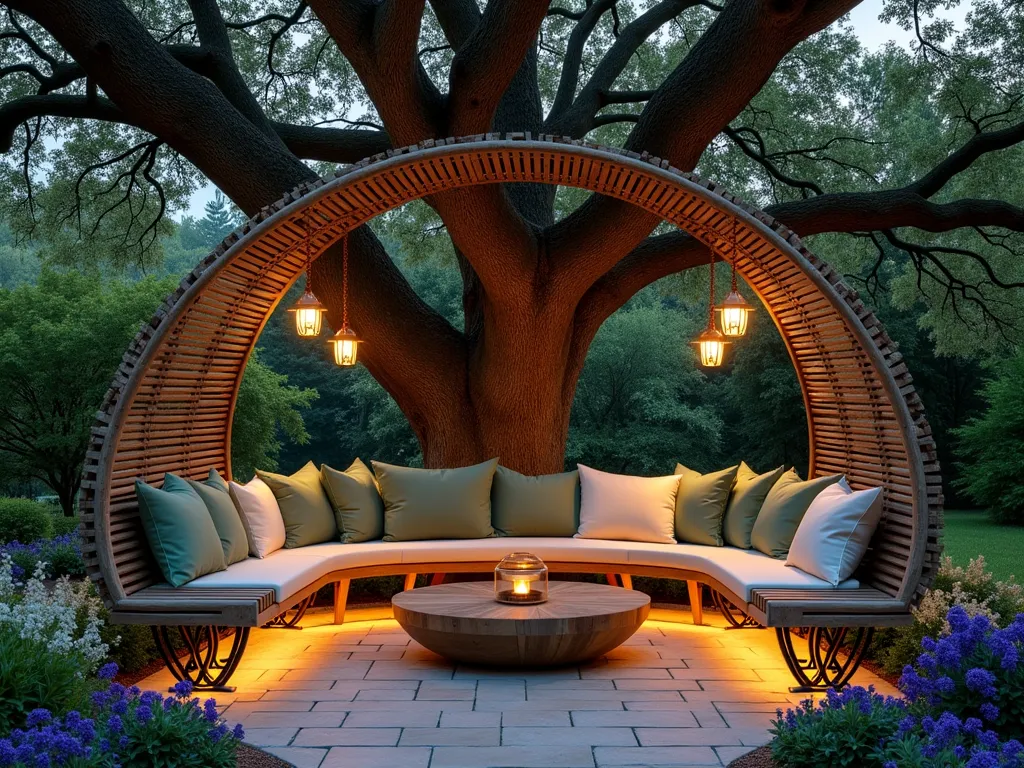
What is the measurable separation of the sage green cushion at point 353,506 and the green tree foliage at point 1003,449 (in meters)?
11.7

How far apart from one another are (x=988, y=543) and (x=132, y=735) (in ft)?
44.6

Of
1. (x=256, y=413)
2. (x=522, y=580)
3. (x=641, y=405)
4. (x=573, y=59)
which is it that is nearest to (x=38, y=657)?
(x=522, y=580)

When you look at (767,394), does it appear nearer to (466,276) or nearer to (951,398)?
(951,398)

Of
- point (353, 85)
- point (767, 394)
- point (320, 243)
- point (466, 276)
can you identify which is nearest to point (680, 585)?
point (466, 276)

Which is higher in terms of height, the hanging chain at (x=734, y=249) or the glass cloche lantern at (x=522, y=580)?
the hanging chain at (x=734, y=249)

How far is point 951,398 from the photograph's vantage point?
68.0ft

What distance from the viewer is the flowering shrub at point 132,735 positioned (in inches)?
99.7

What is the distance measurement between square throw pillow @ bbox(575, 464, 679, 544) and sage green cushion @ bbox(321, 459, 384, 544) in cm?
131

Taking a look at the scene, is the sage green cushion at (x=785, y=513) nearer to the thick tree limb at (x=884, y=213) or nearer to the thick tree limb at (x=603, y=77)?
the thick tree limb at (x=884, y=213)

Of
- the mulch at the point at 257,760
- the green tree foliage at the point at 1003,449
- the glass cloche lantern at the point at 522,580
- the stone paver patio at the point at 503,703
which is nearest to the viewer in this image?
the mulch at the point at 257,760

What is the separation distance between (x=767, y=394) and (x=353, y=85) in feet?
36.3

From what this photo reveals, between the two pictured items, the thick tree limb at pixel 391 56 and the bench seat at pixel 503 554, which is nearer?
the bench seat at pixel 503 554

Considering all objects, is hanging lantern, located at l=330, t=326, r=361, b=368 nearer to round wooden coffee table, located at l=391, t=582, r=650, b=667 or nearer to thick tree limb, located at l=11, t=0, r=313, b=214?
thick tree limb, located at l=11, t=0, r=313, b=214

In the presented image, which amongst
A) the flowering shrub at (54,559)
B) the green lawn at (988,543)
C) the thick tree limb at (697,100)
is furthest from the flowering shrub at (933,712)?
the green lawn at (988,543)
